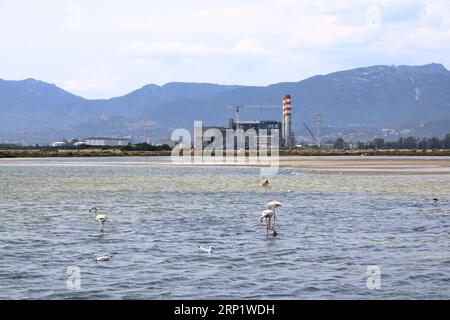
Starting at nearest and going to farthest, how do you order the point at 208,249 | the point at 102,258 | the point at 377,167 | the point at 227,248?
the point at 102,258 → the point at 208,249 → the point at 227,248 → the point at 377,167

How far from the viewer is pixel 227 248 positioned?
31375 mm

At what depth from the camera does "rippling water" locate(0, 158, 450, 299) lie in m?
23.7

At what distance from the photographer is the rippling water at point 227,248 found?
2366cm

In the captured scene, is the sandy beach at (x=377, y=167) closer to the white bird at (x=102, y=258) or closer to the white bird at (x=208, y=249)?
the white bird at (x=208, y=249)

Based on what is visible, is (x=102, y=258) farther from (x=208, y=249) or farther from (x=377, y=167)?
(x=377, y=167)

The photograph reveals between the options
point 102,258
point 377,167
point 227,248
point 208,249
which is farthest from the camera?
point 377,167

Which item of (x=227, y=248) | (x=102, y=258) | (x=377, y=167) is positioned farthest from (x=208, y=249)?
(x=377, y=167)

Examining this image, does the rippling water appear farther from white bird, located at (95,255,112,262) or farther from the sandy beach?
the sandy beach

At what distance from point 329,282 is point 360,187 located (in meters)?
49.0

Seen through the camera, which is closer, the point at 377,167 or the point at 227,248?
the point at 227,248

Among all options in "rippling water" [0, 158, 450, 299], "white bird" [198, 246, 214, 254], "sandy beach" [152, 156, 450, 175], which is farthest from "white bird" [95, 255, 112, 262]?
"sandy beach" [152, 156, 450, 175]

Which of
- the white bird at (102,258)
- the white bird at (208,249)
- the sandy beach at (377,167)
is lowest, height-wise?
the sandy beach at (377,167)

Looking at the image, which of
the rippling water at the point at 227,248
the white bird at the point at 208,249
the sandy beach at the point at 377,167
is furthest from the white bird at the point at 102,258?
the sandy beach at the point at 377,167

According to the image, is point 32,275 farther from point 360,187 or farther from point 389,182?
point 389,182
